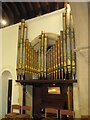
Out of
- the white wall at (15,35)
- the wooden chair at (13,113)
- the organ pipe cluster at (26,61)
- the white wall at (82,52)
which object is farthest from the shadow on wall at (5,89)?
the white wall at (82,52)

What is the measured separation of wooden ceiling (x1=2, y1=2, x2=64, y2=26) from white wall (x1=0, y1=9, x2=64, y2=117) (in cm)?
19

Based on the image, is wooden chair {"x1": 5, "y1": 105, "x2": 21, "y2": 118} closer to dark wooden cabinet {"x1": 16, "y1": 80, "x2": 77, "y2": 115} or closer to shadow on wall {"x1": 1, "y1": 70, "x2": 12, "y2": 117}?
dark wooden cabinet {"x1": 16, "y1": 80, "x2": 77, "y2": 115}

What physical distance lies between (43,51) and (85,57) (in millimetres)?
2772

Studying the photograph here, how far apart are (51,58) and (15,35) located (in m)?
2.17

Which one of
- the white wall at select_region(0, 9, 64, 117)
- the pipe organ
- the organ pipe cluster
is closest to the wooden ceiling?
the white wall at select_region(0, 9, 64, 117)

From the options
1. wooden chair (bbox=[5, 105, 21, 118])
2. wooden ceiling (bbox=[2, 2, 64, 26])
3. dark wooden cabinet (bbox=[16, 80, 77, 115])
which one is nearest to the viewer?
dark wooden cabinet (bbox=[16, 80, 77, 115])

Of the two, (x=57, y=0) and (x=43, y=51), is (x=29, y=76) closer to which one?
(x=43, y=51)

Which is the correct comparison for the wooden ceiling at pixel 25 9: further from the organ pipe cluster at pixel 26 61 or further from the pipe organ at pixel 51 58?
the organ pipe cluster at pixel 26 61

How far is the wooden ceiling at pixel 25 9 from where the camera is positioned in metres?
5.13

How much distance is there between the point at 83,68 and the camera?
229cm

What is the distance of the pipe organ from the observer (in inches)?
172

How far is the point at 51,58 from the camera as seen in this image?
4770 millimetres

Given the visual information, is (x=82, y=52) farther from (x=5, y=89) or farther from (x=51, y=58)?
(x=5, y=89)

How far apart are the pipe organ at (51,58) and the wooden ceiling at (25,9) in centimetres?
64
